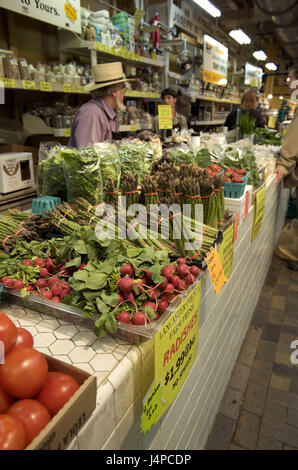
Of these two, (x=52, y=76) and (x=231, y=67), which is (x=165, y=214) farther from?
(x=231, y=67)

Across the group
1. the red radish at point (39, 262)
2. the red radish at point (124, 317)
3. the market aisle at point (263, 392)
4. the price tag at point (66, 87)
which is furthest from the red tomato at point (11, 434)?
the price tag at point (66, 87)

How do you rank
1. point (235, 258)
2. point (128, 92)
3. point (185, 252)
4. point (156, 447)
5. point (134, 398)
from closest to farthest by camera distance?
1. point (134, 398)
2. point (156, 447)
3. point (185, 252)
4. point (235, 258)
5. point (128, 92)

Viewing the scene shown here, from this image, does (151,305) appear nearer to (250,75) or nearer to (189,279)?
(189,279)

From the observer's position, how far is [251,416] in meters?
2.26

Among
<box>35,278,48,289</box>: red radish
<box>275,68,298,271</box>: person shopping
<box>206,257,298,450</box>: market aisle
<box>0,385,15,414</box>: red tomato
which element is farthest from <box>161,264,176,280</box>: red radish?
<box>275,68,298,271</box>: person shopping

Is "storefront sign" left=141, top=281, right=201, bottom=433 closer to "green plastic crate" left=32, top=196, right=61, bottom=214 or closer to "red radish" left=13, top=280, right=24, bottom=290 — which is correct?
"red radish" left=13, top=280, right=24, bottom=290

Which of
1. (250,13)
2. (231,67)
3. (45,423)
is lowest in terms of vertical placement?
→ (45,423)

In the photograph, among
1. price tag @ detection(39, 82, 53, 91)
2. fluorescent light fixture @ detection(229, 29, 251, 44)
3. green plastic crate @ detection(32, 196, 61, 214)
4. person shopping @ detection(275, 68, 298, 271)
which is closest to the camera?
green plastic crate @ detection(32, 196, 61, 214)

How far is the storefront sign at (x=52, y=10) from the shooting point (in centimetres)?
292

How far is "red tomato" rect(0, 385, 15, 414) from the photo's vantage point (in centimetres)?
70

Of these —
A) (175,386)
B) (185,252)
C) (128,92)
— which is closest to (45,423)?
(175,386)

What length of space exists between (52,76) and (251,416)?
346 centimetres

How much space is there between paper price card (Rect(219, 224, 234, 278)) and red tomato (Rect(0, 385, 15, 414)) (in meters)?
1.21

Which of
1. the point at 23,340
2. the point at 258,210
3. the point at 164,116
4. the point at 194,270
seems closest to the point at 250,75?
the point at 164,116
